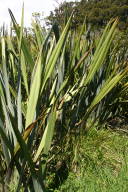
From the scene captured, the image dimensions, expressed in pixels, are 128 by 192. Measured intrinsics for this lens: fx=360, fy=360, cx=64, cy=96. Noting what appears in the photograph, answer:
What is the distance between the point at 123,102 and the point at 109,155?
968mm

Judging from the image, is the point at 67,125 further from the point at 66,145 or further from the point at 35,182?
the point at 35,182

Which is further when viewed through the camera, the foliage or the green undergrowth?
the green undergrowth

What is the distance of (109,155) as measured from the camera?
2.66 m

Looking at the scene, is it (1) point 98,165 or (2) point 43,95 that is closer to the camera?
(2) point 43,95

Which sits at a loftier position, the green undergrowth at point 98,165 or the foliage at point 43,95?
the foliage at point 43,95

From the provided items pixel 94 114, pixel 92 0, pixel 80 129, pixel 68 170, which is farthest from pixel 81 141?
pixel 92 0

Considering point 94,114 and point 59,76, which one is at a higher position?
point 59,76

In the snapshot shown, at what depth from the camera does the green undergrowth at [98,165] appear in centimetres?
221

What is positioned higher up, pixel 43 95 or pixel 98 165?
pixel 43 95

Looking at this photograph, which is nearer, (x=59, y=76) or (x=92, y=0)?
(x=59, y=76)

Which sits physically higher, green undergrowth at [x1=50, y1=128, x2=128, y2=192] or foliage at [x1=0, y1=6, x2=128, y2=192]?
foliage at [x1=0, y1=6, x2=128, y2=192]

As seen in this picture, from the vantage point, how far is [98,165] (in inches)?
97.6

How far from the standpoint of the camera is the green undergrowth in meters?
2.21

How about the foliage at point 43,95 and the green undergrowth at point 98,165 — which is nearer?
the foliage at point 43,95
